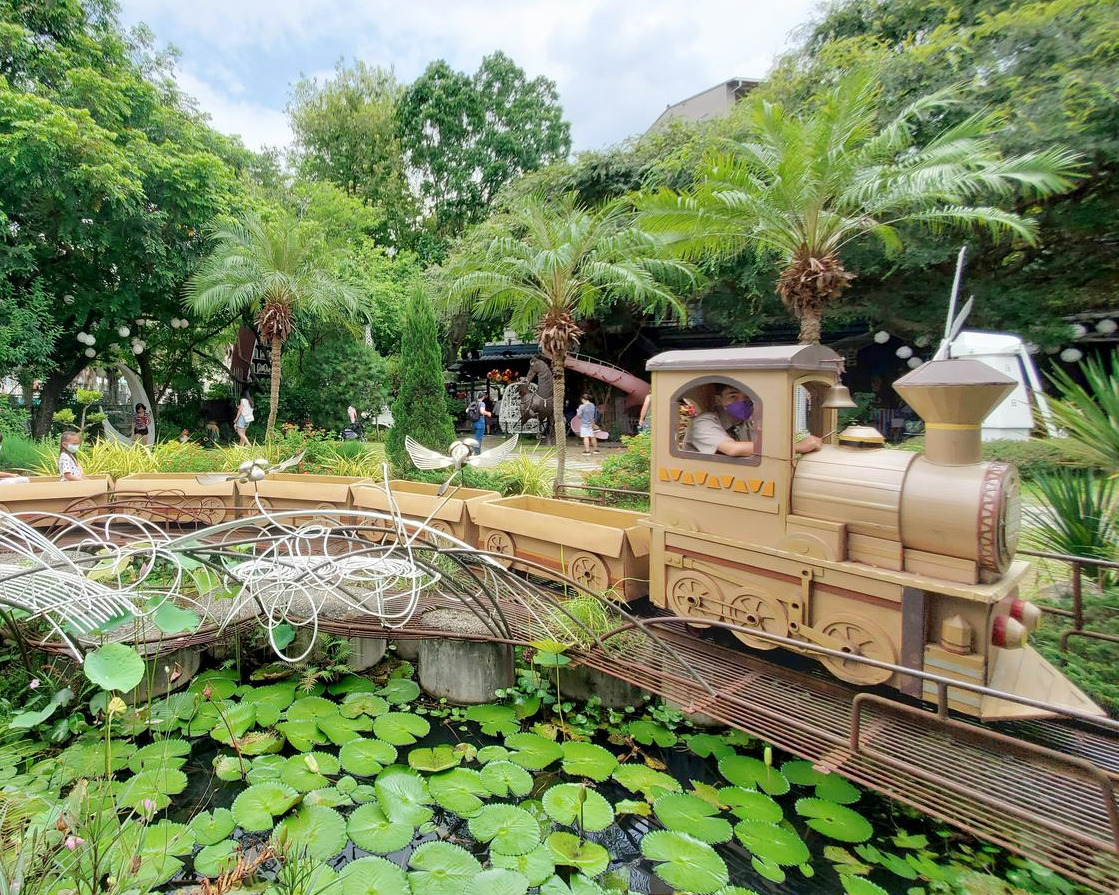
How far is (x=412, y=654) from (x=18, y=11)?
664 inches

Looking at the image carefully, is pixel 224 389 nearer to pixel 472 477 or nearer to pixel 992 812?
pixel 472 477

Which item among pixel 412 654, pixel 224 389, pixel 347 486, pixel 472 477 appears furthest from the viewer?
pixel 224 389

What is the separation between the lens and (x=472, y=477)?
27.0 ft

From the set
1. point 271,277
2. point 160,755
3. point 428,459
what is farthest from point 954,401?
point 271,277

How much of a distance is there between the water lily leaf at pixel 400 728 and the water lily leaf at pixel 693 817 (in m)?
1.44

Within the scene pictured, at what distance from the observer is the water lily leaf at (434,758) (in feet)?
10.6

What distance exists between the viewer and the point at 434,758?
333cm

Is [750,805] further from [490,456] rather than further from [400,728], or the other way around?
[490,456]

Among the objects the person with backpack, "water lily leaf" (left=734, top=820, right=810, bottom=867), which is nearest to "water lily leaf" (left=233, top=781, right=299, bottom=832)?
"water lily leaf" (left=734, top=820, right=810, bottom=867)

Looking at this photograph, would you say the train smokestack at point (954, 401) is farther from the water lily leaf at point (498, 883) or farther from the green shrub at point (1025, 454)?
the green shrub at point (1025, 454)

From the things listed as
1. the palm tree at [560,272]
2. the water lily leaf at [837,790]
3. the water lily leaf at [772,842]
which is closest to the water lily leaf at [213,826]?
the water lily leaf at [772,842]

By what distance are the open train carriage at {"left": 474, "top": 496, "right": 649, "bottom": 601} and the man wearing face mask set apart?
2.49ft

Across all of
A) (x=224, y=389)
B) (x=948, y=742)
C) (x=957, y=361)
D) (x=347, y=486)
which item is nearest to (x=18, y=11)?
(x=224, y=389)

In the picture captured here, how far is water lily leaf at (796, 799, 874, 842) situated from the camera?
2865 millimetres
